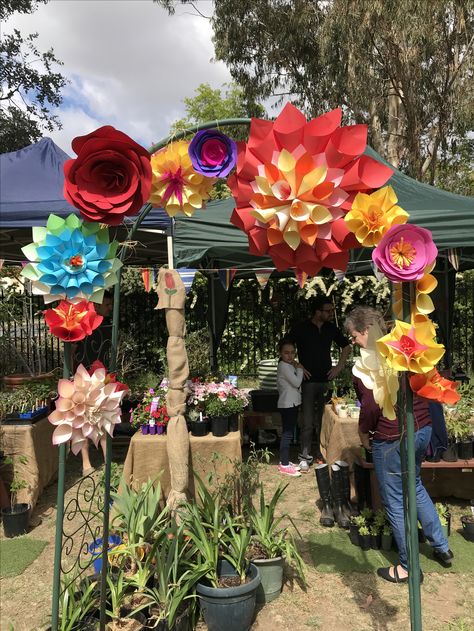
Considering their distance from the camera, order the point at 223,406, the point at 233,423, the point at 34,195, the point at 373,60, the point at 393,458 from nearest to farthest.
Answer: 1. the point at 393,458
2. the point at 223,406
3. the point at 233,423
4. the point at 34,195
5. the point at 373,60

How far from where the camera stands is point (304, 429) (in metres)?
4.85

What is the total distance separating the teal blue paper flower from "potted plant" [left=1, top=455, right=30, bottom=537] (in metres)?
2.72

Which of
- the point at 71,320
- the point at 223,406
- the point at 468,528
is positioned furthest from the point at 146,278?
the point at 71,320

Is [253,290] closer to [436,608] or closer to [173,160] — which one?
[436,608]

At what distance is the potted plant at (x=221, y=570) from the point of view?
7.62ft

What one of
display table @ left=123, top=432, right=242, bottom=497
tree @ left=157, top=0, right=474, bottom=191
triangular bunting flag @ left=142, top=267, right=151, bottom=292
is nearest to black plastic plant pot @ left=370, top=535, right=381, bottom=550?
display table @ left=123, top=432, right=242, bottom=497

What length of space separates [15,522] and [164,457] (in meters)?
1.16

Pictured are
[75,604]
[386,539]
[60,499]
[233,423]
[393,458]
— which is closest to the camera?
[60,499]

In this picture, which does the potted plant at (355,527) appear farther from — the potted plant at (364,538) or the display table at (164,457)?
the display table at (164,457)

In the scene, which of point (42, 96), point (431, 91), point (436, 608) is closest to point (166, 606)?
point (436, 608)

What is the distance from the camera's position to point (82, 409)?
5.12 ft

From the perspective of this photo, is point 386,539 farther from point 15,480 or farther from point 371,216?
point 15,480

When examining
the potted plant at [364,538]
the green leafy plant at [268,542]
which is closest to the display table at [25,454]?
the green leafy plant at [268,542]

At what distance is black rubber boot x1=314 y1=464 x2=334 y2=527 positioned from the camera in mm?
3600
